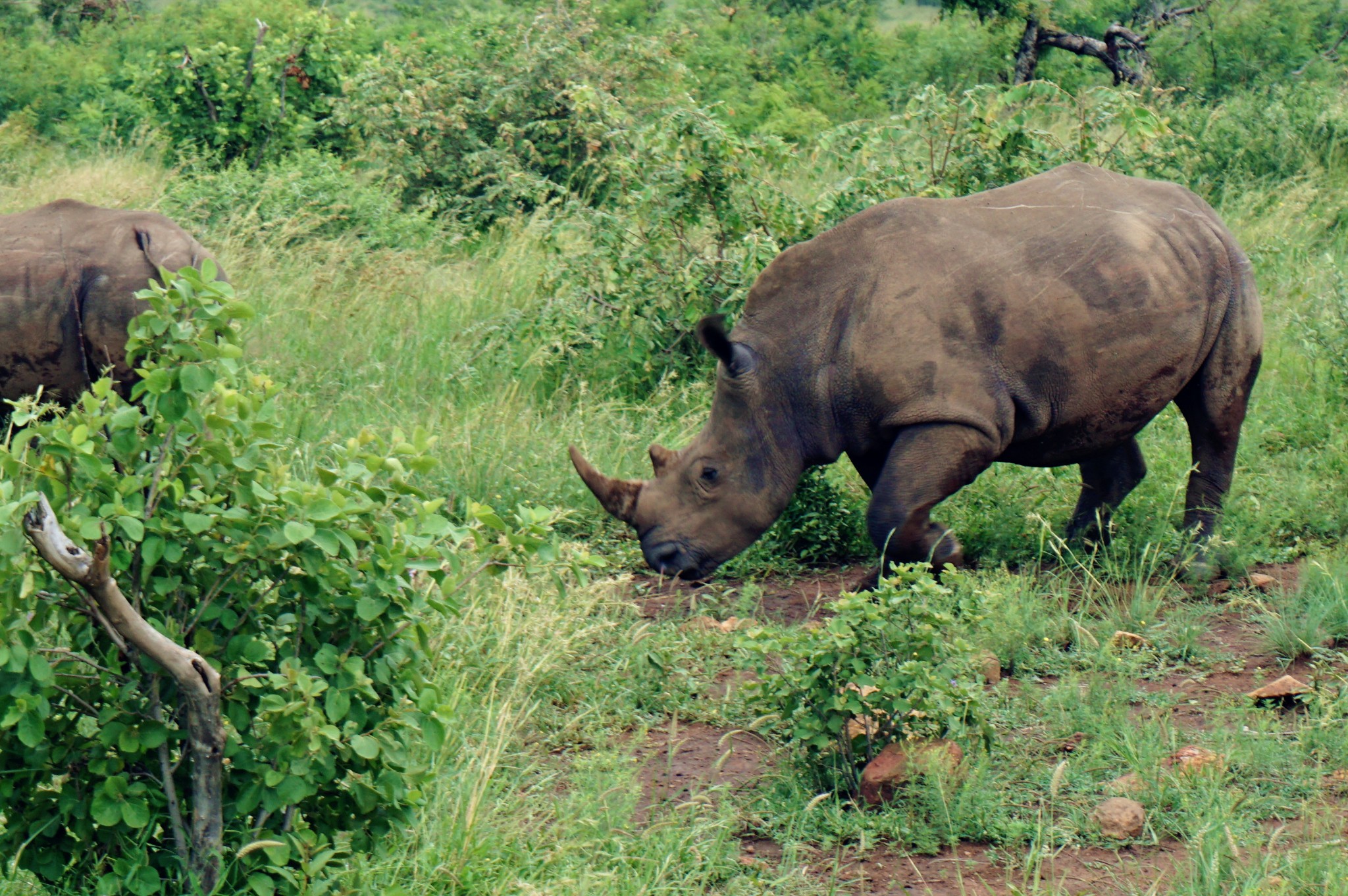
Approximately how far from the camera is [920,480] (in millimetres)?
5176

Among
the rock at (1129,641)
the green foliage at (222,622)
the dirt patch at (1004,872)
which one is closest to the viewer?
the green foliage at (222,622)

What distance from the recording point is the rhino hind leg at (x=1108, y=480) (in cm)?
621

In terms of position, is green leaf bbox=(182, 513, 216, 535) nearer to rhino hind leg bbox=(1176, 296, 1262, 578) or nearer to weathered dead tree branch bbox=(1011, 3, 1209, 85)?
rhino hind leg bbox=(1176, 296, 1262, 578)

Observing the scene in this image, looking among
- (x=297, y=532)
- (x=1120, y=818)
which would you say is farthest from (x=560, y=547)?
(x=1120, y=818)

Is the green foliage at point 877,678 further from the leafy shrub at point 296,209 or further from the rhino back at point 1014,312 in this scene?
the leafy shrub at point 296,209

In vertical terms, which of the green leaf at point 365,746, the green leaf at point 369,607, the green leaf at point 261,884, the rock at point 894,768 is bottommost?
the rock at point 894,768

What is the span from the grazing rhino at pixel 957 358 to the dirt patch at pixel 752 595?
0.12 metres

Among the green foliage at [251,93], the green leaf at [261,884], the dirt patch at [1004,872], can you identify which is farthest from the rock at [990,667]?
the green foliage at [251,93]

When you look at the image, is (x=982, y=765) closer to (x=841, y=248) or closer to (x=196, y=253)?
(x=841, y=248)

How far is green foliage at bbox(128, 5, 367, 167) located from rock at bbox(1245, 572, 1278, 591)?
895 cm

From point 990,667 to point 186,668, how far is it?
9.20ft

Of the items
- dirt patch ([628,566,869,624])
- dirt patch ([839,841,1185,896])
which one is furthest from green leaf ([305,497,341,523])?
dirt patch ([628,566,869,624])

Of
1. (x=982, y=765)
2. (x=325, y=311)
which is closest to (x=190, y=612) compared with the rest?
(x=982, y=765)

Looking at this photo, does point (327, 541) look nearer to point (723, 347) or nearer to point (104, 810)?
point (104, 810)
